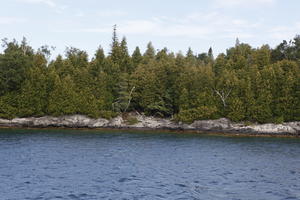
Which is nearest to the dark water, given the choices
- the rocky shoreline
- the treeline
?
the rocky shoreline

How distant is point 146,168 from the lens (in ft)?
135

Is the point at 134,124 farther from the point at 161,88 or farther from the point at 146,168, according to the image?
the point at 146,168

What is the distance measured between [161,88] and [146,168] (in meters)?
55.9

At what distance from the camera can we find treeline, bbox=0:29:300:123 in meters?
85.4

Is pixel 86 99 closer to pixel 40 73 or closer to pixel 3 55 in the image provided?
pixel 40 73

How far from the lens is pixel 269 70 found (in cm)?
Result: 8719

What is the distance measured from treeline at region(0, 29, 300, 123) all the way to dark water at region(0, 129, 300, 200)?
65.3 ft

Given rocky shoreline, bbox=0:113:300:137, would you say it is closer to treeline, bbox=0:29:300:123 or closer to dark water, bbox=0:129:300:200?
treeline, bbox=0:29:300:123

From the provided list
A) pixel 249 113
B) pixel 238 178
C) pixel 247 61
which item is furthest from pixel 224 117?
Answer: pixel 238 178

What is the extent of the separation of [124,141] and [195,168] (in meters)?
24.4

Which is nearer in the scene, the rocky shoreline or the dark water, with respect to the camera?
the dark water

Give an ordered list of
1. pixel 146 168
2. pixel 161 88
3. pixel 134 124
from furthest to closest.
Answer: pixel 161 88, pixel 134 124, pixel 146 168

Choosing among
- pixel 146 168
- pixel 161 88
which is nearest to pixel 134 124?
pixel 161 88

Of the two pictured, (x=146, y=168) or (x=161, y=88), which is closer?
(x=146, y=168)
